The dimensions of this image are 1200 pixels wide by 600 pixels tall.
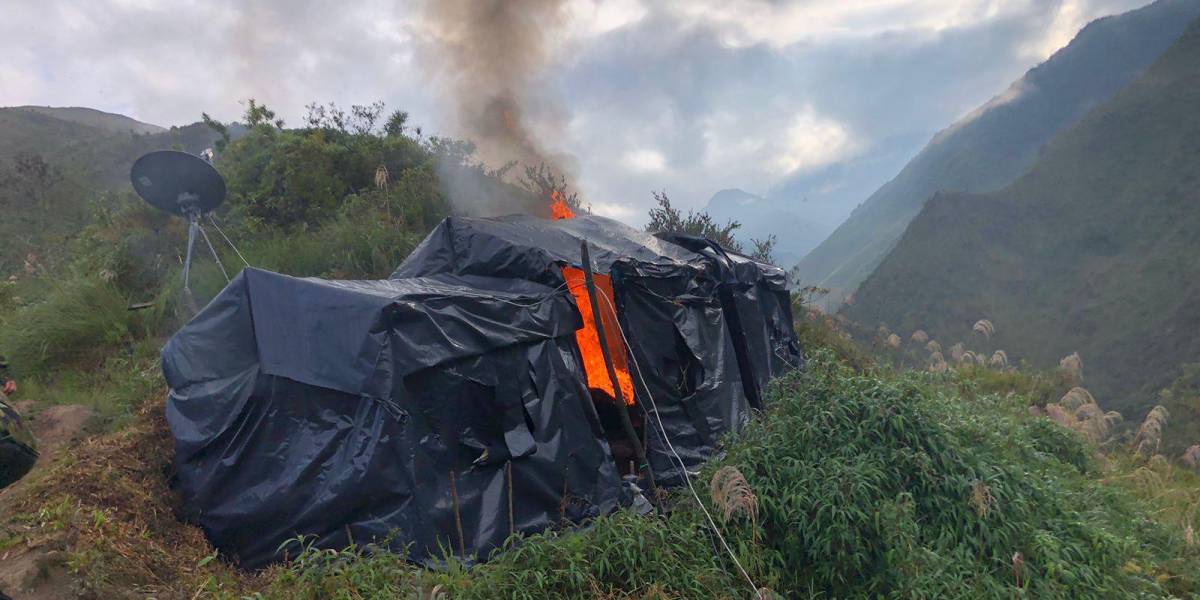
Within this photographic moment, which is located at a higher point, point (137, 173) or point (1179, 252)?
point (137, 173)

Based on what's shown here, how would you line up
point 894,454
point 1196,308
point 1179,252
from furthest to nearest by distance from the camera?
point 1179,252 → point 1196,308 → point 894,454

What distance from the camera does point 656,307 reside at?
5484 mm

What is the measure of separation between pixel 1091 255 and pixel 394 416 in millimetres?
34500

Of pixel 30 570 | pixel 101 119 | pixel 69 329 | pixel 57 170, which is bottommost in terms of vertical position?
pixel 30 570

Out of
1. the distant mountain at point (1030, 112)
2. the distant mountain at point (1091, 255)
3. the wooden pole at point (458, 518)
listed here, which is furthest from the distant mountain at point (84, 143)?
the distant mountain at point (1030, 112)

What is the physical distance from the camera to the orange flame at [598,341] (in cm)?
577

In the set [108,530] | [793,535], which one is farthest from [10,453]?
[793,535]

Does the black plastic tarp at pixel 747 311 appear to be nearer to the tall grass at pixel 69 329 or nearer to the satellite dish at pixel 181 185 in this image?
the satellite dish at pixel 181 185

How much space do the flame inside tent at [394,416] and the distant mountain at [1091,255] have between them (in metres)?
21.1

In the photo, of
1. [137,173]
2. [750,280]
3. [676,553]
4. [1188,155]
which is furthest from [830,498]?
[1188,155]

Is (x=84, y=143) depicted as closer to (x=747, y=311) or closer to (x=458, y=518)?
(x=747, y=311)

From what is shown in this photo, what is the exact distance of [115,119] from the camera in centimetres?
3609

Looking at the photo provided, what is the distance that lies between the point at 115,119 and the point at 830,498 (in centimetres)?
4688

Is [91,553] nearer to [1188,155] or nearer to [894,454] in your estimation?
[894,454]
